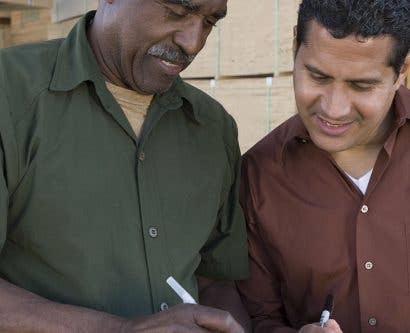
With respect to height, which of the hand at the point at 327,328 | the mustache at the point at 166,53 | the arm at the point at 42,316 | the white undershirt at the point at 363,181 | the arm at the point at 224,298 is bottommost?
the arm at the point at 224,298

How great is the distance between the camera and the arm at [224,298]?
2.29 m

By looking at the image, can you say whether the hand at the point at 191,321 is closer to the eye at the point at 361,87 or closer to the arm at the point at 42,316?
the arm at the point at 42,316

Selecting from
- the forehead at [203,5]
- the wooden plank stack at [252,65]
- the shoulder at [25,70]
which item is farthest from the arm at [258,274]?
the wooden plank stack at [252,65]

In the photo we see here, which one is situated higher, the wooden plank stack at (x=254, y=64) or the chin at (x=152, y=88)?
the chin at (x=152, y=88)

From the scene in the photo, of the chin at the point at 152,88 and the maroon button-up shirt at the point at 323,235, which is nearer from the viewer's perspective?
the chin at the point at 152,88

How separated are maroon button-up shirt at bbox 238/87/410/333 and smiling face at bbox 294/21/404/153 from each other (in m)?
0.16

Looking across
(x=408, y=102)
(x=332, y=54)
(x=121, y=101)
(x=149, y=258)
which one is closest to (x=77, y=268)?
(x=149, y=258)

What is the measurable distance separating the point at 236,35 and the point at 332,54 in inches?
90.0

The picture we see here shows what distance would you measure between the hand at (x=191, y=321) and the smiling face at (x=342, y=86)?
61 cm

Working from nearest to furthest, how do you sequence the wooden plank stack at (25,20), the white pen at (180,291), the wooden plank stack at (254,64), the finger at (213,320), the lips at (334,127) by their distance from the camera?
the finger at (213,320), the white pen at (180,291), the lips at (334,127), the wooden plank stack at (254,64), the wooden plank stack at (25,20)

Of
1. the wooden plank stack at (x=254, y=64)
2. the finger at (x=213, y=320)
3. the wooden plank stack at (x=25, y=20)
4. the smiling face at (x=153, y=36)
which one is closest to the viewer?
the finger at (x=213, y=320)

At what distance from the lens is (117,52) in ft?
6.66

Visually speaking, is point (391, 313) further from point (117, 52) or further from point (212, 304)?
point (117, 52)

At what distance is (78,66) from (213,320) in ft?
2.42
